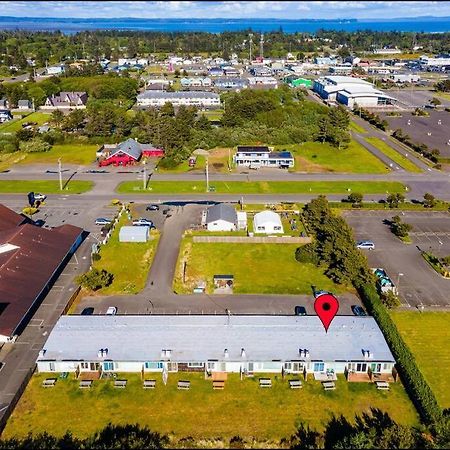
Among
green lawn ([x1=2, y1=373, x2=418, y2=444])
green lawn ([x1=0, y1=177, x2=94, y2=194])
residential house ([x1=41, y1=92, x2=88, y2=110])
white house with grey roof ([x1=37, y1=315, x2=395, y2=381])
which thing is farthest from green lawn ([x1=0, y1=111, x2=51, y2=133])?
green lawn ([x1=2, y1=373, x2=418, y2=444])

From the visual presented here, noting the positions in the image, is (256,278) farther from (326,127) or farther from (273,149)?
(326,127)

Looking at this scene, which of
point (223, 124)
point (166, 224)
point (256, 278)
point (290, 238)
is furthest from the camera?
point (223, 124)

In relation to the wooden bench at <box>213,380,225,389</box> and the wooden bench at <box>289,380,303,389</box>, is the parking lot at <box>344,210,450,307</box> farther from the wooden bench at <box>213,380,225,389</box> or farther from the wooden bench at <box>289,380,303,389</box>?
the wooden bench at <box>213,380,225,389</box>

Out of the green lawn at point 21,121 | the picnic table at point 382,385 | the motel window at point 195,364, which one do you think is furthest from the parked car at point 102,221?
the green lawn at point 21,121

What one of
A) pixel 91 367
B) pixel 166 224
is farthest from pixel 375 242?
pixel 91 367

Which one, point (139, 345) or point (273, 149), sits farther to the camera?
point (273, 149)
